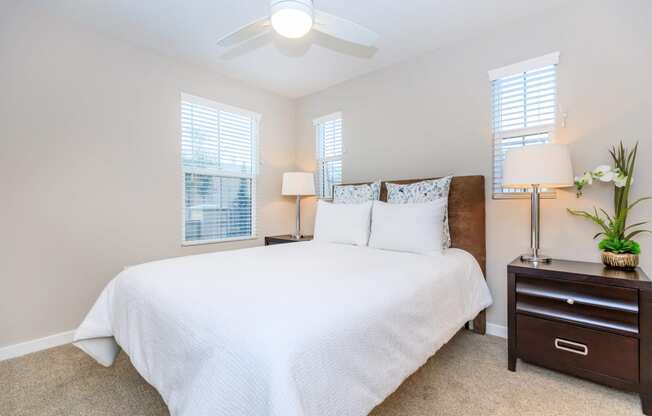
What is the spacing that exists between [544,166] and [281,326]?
76.5 inches

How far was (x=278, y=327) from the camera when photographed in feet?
3.35

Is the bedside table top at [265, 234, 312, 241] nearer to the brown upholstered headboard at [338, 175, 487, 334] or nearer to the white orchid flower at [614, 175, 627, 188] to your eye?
the brown upholstered headboard at [338, 175, 487, 334]

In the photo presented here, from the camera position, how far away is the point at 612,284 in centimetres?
171

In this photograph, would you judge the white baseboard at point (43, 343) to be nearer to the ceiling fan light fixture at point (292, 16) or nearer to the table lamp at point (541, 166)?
the table lamp at point (541, 166)

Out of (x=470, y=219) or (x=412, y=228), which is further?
(x=470, y=219)

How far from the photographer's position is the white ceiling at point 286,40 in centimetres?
228

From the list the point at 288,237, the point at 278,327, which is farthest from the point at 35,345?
the point at 278,327

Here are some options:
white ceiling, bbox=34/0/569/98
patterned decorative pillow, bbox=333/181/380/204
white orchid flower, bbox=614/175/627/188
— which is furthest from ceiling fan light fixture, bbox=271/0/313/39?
white orchid flower, bbox=614/175/627/188

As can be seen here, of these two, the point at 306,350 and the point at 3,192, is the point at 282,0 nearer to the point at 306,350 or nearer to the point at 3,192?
the point at 306,350

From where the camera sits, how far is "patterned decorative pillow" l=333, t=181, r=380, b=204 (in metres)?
3.13

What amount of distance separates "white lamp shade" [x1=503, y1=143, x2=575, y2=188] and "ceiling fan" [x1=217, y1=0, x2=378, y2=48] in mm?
1278

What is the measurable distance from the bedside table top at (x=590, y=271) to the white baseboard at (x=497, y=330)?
727 millimetres

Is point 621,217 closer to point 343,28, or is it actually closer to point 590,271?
point 590,271

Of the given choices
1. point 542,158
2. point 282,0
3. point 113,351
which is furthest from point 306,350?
point 542,158
